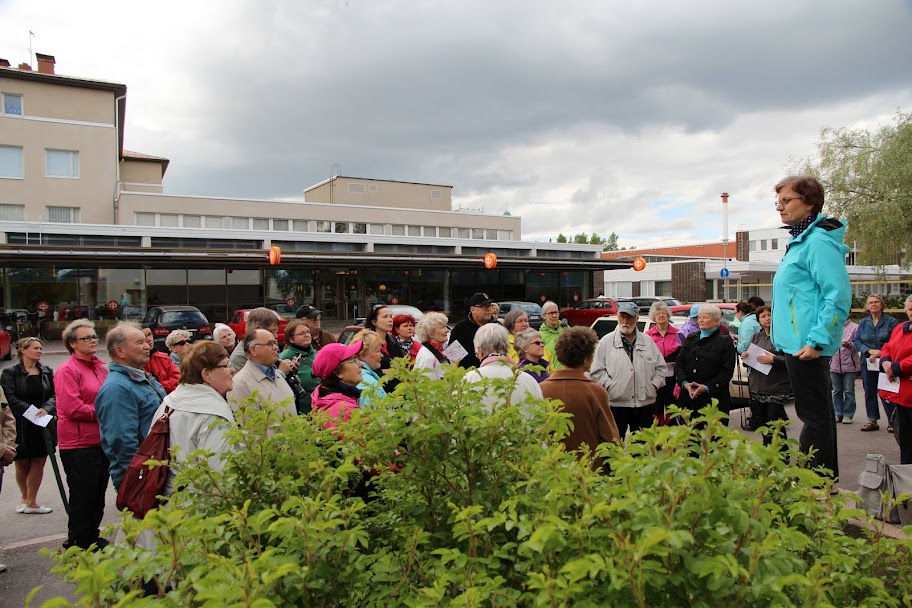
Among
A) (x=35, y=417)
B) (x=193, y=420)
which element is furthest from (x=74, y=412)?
(x=193, y=420)

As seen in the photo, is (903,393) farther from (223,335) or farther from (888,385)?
(223,335)

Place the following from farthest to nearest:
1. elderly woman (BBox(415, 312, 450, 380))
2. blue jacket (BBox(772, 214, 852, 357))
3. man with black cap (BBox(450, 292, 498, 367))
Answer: man with black cap (BBox(450, 292, 498, 367)) < elderly woman (BBox(415, 312, 450, 380)) < blue jacket (BBox(772, 214, 852, 357))

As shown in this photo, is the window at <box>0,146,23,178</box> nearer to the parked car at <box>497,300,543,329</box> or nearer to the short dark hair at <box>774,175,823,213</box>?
the parked car at <box>497,300,543,329</box>

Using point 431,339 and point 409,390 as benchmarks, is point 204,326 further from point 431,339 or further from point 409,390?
point 409,390

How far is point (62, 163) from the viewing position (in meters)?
38.6

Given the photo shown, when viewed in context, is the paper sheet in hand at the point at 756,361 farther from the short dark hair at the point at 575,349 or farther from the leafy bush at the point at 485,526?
the leafy bush at the point at 485,526

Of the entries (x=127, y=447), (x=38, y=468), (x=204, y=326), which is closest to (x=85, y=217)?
(x=204, y=326)

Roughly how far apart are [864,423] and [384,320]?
7.40m

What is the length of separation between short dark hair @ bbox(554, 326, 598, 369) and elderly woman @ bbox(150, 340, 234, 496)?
7.72 ft

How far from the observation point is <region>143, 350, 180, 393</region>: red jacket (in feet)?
20.7

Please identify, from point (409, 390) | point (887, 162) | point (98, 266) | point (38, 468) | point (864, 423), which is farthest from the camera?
point (98, 266)

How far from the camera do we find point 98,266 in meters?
26.9

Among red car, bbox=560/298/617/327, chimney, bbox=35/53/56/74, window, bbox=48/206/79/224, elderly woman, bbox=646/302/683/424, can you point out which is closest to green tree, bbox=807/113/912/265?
red car, bbox=560/298/617/327

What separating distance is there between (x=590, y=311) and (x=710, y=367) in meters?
22.7
